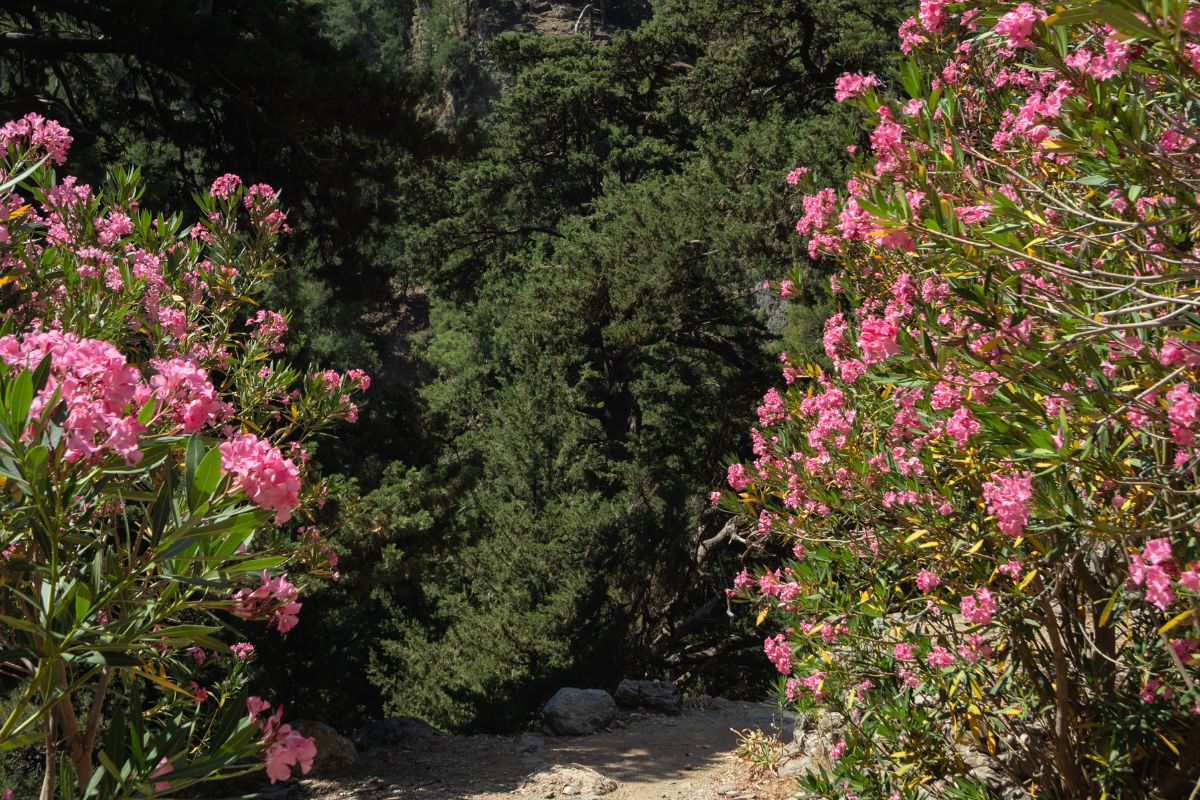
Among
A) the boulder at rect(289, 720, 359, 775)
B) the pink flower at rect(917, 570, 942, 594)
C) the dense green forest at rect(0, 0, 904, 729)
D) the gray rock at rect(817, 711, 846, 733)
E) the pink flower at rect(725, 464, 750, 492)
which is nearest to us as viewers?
the pink flower at rect(917, 570, 942, 594)

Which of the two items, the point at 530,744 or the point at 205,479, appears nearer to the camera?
the point at 205,479

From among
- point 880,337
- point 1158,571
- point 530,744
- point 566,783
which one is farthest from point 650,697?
point 1158,571

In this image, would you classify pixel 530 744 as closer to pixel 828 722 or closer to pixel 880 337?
pixel 828 722

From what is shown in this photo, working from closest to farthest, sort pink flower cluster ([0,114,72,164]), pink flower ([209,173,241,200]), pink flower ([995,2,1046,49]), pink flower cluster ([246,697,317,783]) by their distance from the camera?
pink flower cluster ([246,697,317,783]), pink flower ([995,2,1046,49]), pink flower cluster ([0,114,72,164]), pink flower ([209,173,241,200])

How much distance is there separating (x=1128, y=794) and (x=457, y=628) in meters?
8.22

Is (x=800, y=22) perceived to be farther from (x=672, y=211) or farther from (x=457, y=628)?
(x=457, y=628)

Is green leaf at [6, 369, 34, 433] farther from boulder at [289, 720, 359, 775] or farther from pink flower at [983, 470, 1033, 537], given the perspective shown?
boulder at [289, 720, 359, 775]

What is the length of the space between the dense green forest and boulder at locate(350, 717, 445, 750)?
19.7 inches

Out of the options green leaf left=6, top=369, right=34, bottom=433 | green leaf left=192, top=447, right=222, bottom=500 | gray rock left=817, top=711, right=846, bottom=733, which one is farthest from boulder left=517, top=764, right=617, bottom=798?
green leaf left=6, top=369, right=34, bottom=433

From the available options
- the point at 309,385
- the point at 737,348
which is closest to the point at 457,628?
the point at 737,348

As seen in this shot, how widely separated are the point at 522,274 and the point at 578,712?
944 centimetres

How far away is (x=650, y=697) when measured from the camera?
952 cm

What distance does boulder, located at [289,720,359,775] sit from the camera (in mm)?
7672

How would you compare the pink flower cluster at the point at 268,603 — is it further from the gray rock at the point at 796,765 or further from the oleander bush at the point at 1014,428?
the gray rock at the point at 796,765
